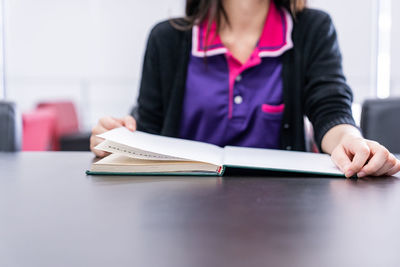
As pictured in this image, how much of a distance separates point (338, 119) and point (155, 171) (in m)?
0.43

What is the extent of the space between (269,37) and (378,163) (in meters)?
0.59

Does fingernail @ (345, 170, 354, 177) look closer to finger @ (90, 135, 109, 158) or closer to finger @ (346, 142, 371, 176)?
finger @ (346, 142, 371, 176)

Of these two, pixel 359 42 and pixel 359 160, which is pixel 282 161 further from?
pixel 359 42

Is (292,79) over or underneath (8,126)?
over

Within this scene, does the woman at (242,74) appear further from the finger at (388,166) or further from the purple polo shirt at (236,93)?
the finger at (388,166)

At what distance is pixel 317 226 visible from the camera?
0.36 meters

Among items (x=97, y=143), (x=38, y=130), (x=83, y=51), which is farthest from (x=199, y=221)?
(x=83, y=51)

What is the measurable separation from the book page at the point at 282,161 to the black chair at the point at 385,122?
0.40 metres

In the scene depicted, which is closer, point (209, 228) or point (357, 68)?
point (209, 228)

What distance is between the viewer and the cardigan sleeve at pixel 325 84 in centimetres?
90

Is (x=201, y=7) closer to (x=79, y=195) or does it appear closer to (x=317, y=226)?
(x=79, y=195)

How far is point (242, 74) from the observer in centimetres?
105

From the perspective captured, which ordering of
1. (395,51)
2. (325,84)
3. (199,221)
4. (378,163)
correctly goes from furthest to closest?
(395,51)
(325,84)
(378,163)
(199,221)

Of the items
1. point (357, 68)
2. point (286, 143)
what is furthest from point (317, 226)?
point (357, 68)
